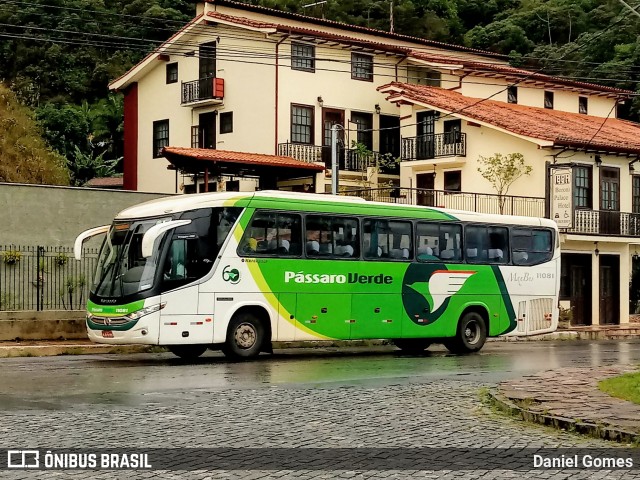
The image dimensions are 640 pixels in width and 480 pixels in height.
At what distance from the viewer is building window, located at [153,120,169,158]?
50.0 metres

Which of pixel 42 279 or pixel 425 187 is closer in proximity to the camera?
pixel 42 279

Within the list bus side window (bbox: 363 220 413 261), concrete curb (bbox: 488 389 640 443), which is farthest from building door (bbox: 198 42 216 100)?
concrete curb (bbox: 488 389 640 443)

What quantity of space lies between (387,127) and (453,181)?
4796 mm

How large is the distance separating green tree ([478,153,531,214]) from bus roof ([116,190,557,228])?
13.4m

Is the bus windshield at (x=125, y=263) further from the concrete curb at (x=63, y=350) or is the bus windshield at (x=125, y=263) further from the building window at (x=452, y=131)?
the building window at (x=452, y=131)

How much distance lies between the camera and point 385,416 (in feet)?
41.5

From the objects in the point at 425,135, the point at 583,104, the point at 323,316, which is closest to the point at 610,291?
the point at 425,135

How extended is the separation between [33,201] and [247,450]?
852 inches

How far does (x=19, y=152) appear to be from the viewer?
4206cm

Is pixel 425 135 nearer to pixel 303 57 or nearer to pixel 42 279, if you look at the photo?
pixel 303 57

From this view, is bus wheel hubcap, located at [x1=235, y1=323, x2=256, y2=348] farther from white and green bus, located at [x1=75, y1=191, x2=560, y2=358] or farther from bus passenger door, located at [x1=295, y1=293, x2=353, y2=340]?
bus passenger door, located at [x1=295, y1=293, x2=353, y2=340]

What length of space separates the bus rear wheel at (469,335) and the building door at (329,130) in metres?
18.4

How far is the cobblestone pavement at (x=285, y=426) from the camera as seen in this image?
893cm

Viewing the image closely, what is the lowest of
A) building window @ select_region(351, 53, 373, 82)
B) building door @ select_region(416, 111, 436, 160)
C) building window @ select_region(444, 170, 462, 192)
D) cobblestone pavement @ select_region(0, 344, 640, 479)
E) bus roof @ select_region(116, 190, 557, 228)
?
cobblestone pavement @ select_region(0, 344, 640, 479)
